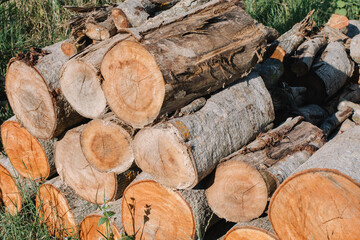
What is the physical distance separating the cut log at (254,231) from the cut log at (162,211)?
0.18 meters

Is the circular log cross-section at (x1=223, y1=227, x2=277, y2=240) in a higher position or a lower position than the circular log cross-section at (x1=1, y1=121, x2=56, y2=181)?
lower

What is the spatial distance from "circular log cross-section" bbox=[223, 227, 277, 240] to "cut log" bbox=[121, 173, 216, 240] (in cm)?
16

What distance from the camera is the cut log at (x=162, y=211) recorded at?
2.47 m

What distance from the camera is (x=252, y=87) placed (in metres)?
2.83

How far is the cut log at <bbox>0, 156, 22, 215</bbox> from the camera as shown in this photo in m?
3.46

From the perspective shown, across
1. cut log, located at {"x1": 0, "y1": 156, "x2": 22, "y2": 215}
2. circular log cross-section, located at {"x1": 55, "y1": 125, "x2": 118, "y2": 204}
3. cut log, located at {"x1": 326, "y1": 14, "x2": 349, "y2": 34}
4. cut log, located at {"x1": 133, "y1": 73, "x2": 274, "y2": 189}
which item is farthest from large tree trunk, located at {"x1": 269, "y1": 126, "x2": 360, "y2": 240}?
cut log, located at {"x1": 326, "y1": 14, "x2": 349, "y2": 34}

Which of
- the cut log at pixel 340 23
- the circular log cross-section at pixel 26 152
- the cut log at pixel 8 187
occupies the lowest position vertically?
the cut log at pixel 340 23

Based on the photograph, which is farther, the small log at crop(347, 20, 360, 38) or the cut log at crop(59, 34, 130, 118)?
the small log at crop(347, 20, 360, 38)

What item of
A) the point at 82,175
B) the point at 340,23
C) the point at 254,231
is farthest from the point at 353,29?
the point at 82,175

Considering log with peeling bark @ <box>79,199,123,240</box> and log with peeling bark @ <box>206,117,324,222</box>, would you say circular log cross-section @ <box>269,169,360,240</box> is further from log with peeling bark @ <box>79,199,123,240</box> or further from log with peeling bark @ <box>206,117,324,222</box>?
log with peeling bark @ <box>79,199,123,240</box>

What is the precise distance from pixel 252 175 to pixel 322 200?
18.0 inches

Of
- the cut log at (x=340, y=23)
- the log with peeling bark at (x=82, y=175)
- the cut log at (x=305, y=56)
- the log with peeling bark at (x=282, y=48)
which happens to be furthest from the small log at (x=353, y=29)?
the log with peeling bark at (x=82, y=175)

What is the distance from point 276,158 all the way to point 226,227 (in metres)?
0.70

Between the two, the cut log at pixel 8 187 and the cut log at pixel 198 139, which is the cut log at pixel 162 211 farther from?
the cut log at pixel 8 187
